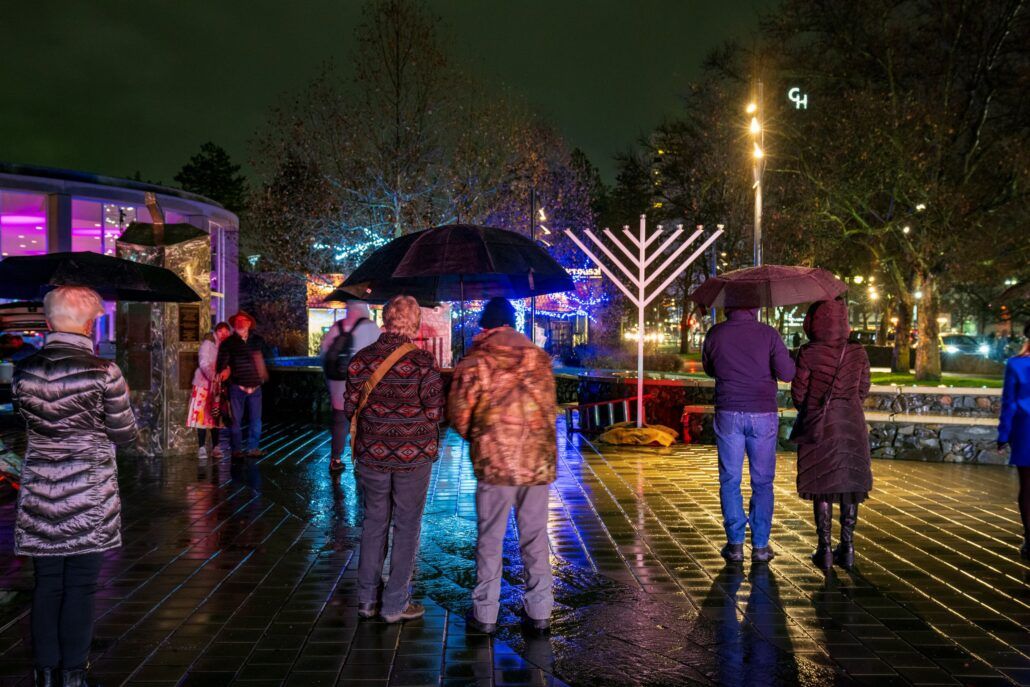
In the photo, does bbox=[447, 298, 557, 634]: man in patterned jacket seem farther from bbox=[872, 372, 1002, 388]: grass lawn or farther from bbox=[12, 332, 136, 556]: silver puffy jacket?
bbox=[872, 372, 1002, 388]: grass lawn

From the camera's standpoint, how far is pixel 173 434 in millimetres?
13516

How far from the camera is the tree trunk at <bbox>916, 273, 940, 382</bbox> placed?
27.7m

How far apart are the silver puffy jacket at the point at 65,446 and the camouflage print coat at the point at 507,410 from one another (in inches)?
72.2

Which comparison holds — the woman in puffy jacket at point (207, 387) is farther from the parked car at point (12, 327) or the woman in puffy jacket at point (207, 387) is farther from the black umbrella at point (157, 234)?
the parked car at point (12, 327)

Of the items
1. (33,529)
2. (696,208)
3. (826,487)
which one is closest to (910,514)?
(826,487)

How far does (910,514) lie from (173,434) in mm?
9310

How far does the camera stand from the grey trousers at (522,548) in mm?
5633

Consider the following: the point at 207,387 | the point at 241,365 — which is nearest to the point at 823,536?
the point at 241,365

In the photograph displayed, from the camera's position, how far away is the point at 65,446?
4.67 m

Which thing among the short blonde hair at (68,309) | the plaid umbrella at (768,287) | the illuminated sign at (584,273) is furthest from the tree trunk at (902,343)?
the short blonde hair at (68,309)

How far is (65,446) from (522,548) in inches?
96.9

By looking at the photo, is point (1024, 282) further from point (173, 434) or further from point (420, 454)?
point (420, 454)

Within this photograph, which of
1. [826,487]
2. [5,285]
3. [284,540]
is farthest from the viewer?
[5,285]

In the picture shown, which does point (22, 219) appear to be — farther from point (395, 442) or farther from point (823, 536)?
point (823, 536)
